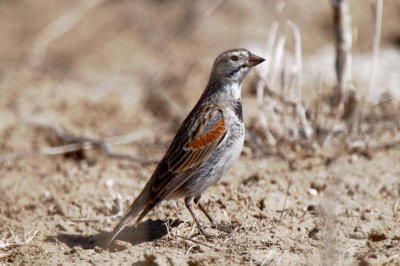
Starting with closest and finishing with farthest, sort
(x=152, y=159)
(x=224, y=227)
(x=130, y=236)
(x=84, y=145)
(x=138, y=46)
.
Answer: (x=224, y=227) → (x=130, y=236) → (x=152, y=159) → (x=84, y=145) → (x=138, y=46)

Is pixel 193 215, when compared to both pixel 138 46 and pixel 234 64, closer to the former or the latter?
pixel 234 64

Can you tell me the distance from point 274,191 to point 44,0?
26.1 ft

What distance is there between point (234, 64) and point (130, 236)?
1.60 meters

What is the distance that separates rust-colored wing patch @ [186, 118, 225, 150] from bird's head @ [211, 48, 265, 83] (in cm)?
51

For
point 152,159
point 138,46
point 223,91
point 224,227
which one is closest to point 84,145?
point 152,159

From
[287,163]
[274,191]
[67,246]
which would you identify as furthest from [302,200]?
[67,246]

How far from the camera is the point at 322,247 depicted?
18.3ft

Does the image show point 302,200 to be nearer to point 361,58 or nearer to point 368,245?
point 368,245

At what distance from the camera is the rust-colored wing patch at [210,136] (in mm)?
6000

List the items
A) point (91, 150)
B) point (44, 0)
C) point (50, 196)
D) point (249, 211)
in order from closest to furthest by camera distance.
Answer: point (249, 211), point (50, 196), point (91, 150), point (44, 0)

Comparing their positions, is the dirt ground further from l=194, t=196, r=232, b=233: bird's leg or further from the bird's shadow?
l=194, t=196, r=232, b=233: bird's leg

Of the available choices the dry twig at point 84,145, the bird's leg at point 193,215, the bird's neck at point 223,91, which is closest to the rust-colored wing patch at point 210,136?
the bird's neck at point 223,91

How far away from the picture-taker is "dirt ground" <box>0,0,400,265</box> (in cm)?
567

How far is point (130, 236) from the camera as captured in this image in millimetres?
6148
